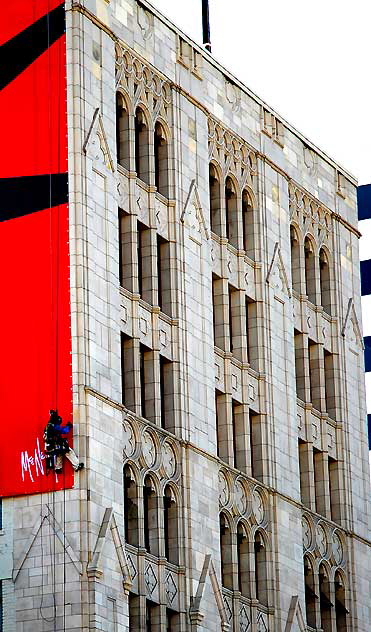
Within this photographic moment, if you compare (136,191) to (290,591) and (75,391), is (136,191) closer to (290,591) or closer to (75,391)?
(75,391)

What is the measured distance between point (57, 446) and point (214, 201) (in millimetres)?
14406

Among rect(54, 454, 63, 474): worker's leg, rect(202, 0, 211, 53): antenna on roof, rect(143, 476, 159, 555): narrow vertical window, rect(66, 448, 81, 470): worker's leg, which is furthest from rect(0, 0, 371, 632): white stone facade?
rect(202, 0, 211, 53): antenna on roof

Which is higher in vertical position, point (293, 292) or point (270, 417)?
point (293, 292)

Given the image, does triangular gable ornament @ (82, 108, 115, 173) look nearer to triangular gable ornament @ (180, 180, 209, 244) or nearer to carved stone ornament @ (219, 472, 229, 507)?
triangular gable ornament @ (180, 180, 209, 244)

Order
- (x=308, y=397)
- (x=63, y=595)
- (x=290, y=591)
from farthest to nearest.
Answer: (x=308, y=397) < (x=290, y=591) < (x=63, y=595)

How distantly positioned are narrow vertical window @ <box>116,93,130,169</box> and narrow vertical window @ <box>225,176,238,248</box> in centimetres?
727

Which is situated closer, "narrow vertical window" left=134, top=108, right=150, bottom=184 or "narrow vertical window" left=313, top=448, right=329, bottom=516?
"narrow vertical window" left=134, top=108, right=150, bottom=184

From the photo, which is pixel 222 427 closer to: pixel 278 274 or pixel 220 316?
pixel 220 316

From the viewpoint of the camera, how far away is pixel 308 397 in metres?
78.1

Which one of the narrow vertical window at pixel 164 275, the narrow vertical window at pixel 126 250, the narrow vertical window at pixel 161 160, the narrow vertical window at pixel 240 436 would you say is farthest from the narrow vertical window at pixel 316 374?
the narrow vertical window at pixel 126 250

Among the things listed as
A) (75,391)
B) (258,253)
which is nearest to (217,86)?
(258,253)

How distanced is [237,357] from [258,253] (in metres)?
3.79

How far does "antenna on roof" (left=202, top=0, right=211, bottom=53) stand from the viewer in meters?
77.5

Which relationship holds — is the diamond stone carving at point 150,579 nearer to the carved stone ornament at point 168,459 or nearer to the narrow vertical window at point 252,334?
the carved stone ornament at point 168,459
